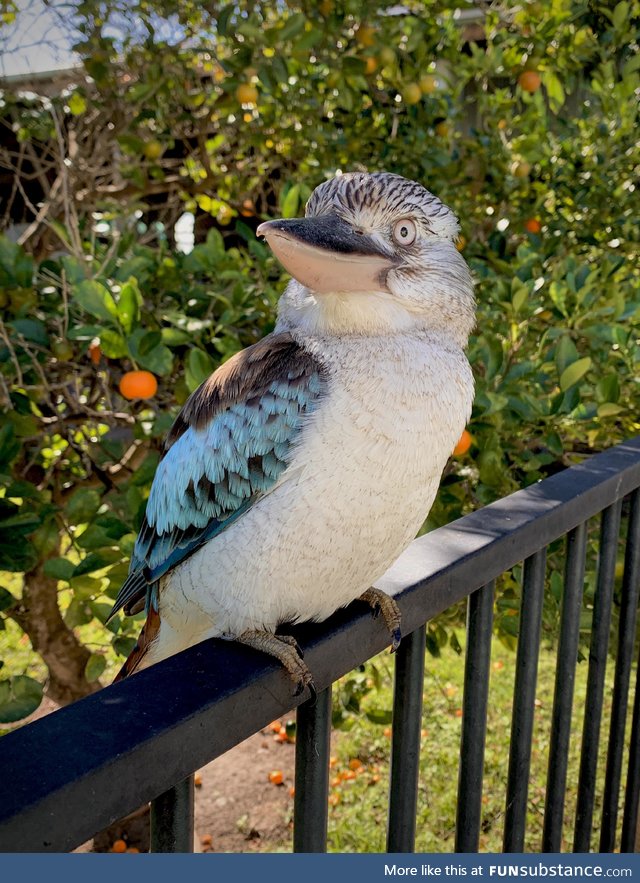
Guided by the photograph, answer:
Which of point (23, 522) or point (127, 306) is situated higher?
point (127, 306)

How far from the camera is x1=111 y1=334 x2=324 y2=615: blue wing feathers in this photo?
3.81 ft

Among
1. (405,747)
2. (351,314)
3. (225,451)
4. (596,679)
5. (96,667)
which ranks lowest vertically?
(96,667)

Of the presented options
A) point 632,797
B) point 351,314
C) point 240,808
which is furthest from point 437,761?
point 351,314

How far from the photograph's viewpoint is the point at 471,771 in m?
1.29

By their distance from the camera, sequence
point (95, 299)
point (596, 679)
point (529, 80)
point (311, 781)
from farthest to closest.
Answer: point (529, 80) → point (95, 299) → point (596, 679) → point (311, 781)

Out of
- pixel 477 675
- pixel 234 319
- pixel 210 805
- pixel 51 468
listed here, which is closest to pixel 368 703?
pixel 210 805

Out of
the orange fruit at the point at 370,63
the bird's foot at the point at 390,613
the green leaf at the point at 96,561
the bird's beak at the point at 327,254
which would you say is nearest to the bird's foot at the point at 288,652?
the bird's foot at the point at 390,613

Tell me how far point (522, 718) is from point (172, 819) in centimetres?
78

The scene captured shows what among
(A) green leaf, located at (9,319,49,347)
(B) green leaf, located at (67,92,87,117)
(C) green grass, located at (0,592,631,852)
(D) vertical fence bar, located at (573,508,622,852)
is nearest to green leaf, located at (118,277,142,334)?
(A) green leaf, located at (9,319,49,347)

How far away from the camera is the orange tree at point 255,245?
1.95 meters

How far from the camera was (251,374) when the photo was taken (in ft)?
4.01

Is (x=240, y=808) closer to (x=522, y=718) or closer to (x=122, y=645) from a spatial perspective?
(x=122, y=645)

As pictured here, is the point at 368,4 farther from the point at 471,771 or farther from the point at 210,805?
the point at 210,805
